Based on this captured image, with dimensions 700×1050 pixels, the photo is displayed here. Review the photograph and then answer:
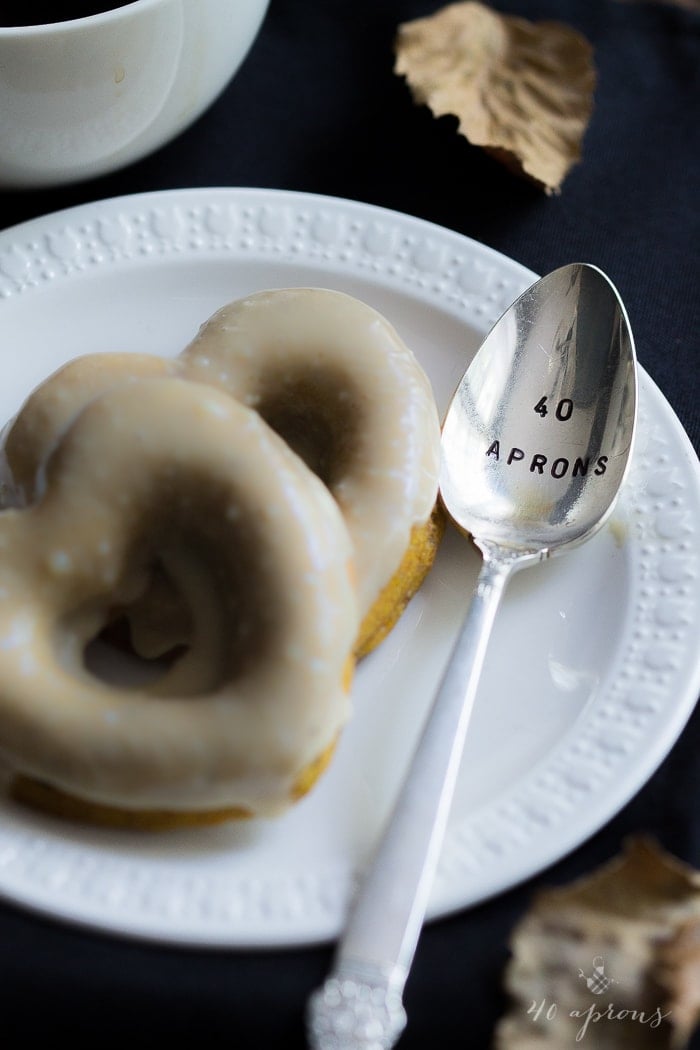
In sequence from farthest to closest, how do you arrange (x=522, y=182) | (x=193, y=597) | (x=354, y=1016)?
(x=522, y=182)
(x=193, y=597)
(x=354, y=1016)

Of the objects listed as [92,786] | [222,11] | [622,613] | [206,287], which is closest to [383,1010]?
[92,786]

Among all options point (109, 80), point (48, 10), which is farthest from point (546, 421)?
point (48, 10)

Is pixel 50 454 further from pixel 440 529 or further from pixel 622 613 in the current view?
pixel 622 613

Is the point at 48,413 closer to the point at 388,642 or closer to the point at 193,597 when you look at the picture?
the point at 193,597

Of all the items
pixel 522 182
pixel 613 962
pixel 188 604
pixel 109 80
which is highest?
pixel 109 80

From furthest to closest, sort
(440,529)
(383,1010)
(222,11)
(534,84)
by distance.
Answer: (534,84) → (222,11) → (440,529) → (383,1010)

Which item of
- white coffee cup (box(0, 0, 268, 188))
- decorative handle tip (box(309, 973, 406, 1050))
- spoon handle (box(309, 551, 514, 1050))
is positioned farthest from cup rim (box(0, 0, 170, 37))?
decorative handle tip (box(309, 973, 406, 1050))
